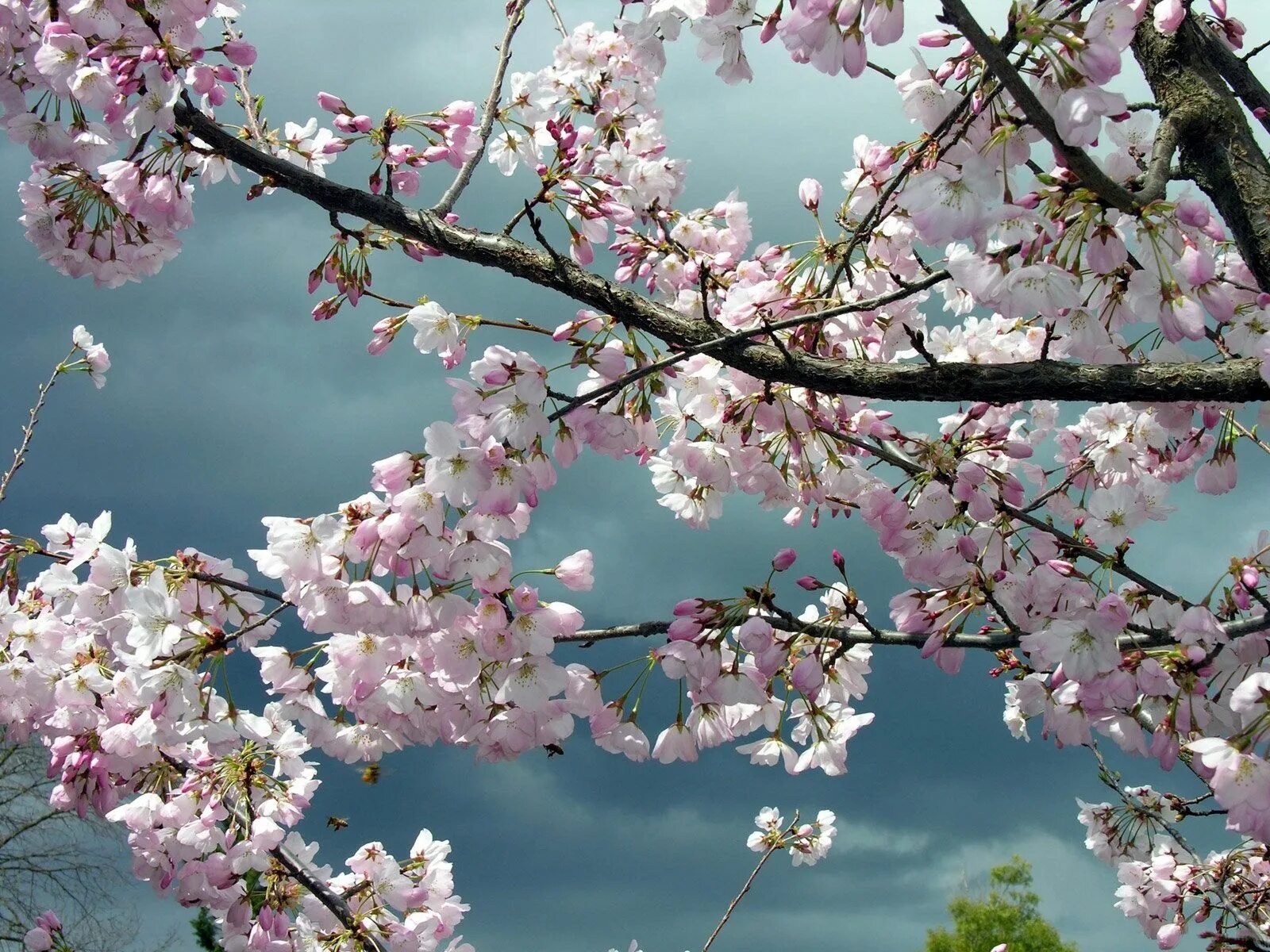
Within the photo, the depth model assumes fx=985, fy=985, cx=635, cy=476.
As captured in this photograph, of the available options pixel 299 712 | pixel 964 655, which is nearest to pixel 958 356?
pixel 964 655

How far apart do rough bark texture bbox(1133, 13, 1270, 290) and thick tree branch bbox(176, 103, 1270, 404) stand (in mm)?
611

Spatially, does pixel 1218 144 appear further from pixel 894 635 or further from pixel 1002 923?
pixel 1002 923

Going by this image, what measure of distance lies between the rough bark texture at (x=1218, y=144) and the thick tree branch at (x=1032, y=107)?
2.96 ft

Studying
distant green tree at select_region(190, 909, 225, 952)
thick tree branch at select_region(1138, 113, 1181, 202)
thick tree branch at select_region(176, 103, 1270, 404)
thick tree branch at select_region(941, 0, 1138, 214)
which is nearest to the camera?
thick tree branch at select_region(941, 0, 1138, 214)

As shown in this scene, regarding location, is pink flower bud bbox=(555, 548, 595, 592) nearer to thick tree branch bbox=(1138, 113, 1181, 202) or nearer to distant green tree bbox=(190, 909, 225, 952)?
thick tree branch bbox=(1138, 113, 1181, 202)

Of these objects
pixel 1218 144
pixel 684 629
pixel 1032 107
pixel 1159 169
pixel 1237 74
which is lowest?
pixel 684 629

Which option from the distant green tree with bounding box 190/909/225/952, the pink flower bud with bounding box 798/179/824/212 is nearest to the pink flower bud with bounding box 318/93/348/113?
the pink flower bud with bounding box 798/179/824/212

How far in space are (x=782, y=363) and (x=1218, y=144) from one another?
4.31 feet

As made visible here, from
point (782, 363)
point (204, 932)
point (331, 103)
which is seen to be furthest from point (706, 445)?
point (204, 932)

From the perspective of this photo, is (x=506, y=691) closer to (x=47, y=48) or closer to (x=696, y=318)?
(x=696, y=318)

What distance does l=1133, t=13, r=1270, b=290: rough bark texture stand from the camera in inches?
91.7

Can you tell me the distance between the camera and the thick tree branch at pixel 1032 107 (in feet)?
4.57

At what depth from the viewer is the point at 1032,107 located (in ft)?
4.83

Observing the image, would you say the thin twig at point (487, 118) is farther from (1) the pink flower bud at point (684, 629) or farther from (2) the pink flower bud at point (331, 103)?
(1) the pink flower bud at point (684, 629)
